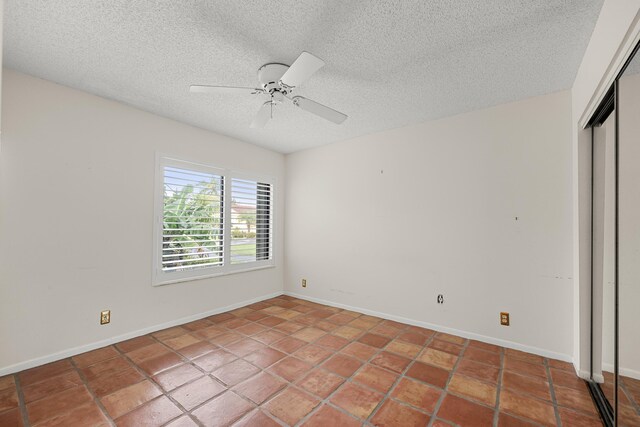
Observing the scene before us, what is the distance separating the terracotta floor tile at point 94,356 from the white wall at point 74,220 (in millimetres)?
116

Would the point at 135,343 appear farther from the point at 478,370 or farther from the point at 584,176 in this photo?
the point at 584,176

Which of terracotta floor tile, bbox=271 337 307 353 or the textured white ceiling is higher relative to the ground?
the textured white ceiling

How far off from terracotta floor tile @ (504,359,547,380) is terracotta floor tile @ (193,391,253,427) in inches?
85.3

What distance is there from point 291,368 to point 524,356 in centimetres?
215

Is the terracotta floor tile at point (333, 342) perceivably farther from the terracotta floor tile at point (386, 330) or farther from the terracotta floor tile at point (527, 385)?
the terracotta floor tile at point (527, 385)

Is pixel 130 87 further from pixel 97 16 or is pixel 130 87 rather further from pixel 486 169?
pixel 486 169

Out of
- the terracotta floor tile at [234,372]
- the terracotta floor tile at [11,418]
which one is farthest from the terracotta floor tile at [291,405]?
the terracotta floor tile at [11,418]

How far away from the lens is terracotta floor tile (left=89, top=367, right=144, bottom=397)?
6.78 ft

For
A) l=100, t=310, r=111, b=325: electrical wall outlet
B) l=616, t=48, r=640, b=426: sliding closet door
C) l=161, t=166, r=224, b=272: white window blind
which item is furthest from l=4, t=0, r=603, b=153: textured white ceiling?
l=100, t=310, r=111, b=325: electrical wall outlet

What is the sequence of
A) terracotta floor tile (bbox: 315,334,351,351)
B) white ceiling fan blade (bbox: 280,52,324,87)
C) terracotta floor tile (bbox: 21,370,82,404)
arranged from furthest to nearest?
terracotta floor tile (bbox: 315,334,351,351), terracotta floor tile (bbox: 21,370,82,404), white ceiling fan blade (bbox: 280,52,324,87)

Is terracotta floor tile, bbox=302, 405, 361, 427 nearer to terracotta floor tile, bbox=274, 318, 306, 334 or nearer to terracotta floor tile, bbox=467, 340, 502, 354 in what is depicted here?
terracotta floor tile, bbox=274, 318, 306, 334

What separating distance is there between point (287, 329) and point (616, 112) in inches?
128

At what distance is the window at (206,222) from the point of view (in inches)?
129

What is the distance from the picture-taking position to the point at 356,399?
1.99 meters
